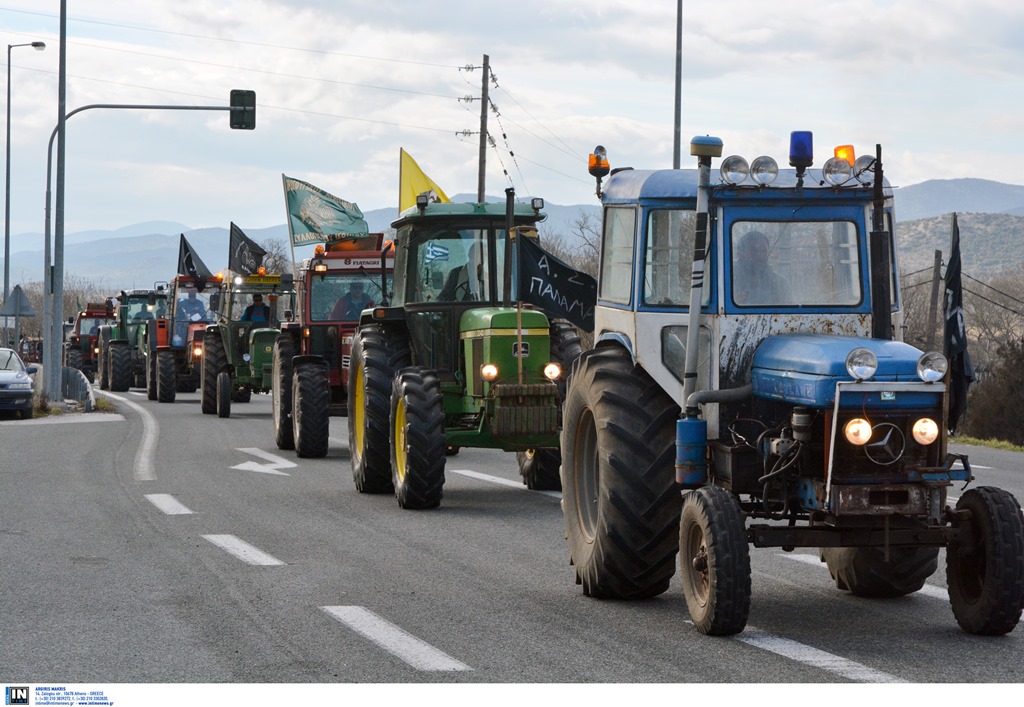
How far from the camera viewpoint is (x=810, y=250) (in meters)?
8.89

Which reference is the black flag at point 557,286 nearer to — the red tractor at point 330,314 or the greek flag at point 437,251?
the greek flag at point 437,251

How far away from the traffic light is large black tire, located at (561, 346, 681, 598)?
23.6 meters

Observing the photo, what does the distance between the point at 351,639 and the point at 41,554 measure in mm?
4108

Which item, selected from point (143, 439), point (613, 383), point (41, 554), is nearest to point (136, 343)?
point (143, 439)

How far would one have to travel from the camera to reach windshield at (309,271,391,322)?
22.4 meters

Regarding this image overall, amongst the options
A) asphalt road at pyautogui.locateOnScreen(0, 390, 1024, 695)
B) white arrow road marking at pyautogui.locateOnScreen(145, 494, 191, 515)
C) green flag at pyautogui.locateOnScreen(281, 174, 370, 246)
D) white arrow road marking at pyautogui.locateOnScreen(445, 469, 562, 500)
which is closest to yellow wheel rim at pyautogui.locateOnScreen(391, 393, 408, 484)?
asphalt road at pyautogui.locateOnScreen(0, 390, 1024, 695)

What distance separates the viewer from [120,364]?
45125mm

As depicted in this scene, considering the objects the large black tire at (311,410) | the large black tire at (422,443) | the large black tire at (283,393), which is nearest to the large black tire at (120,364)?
the large black tire at (283,393)

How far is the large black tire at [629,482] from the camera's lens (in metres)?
8.71

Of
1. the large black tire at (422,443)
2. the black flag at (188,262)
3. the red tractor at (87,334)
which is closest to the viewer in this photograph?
the large black tire at (422,443)

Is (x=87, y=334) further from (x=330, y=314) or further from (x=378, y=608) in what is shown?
(x=378, y=608)

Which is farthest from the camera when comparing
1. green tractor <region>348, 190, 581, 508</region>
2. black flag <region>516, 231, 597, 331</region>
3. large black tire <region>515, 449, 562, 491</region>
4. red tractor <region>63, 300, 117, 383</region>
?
red tractor <region>63, 300, 117, 383</region>

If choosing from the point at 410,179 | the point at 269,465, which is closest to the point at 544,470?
the point at 269,465

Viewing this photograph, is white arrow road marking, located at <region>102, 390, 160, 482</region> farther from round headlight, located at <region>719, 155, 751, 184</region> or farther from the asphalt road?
round headlight, located at <region>719, 155, 751, 184</region>
